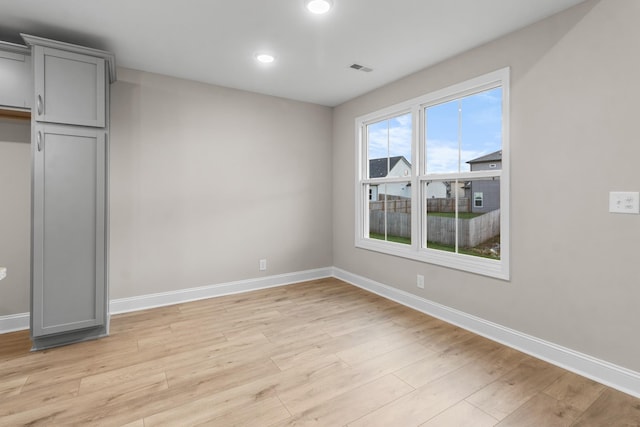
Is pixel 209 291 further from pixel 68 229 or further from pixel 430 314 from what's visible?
pixel 430 314

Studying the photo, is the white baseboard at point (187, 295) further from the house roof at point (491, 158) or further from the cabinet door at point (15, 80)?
the house roof at point (491, 158)

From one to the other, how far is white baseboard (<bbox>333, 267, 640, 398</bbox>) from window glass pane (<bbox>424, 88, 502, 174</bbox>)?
4.56 ft

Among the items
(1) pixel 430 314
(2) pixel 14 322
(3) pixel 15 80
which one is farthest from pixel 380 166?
(2) pixel 14 322

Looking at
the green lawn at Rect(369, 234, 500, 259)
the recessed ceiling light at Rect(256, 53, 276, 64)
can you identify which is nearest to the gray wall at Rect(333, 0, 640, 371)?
the green lawn at Rect(369, 234, 500, 259)

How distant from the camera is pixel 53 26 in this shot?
7.98ft

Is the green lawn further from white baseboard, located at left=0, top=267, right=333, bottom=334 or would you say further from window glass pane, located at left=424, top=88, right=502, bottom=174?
white baseboard, located at left=0, top=267, right=333, bottom=334

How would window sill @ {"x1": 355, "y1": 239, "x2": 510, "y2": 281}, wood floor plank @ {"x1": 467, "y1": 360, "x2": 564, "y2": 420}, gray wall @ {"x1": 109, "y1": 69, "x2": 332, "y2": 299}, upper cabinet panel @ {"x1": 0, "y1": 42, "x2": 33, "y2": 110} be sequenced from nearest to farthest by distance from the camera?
wood floor plank @ {"x1": 467, "y1": 360, "x2": 564, "y2": 420} < upper cabinet panel @ {"x1": 0, "y1": 42, "x2": 33, "y2": 110} < window sill @ {"x1": 355, "y1": 239, "x2": 510, "y2": 281} < gray wall @ {"x1": 109, "y1": 69, "x2": 332, "y2": 299}

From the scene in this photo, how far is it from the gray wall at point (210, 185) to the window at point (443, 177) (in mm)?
802

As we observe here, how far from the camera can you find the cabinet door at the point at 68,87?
2371 mm

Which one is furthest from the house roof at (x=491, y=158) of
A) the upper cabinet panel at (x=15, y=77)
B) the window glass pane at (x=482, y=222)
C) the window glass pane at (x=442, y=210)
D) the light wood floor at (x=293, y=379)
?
the upper cabinet panel at (x=15, y=77)

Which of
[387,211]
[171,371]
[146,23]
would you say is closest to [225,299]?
[171,371]

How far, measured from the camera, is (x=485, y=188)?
2.84 meters

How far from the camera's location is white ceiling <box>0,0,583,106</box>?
86.4 inches

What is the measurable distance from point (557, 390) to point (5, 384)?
3.56 m
